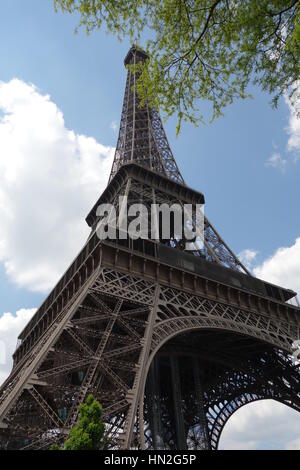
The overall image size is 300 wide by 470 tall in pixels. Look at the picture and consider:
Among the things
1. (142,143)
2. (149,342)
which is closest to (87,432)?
(149,342)

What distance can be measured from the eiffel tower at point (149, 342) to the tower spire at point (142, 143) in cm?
489

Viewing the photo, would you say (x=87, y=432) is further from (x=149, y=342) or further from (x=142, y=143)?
(x=142, y=143)

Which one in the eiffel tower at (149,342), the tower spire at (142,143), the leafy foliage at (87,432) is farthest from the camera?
the tower spire at (142,143)

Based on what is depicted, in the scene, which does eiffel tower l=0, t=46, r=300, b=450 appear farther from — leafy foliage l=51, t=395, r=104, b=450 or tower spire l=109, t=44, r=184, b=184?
tower spire l=109, t=44, r=184, b=184

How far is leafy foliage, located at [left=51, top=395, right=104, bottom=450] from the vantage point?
388 inches

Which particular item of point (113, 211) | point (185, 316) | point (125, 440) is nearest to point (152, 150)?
point (113, 211)

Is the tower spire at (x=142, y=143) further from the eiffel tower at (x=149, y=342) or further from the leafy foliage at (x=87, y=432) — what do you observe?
the leafy foliage at (x=87, y=432)

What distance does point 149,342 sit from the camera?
17.3 m

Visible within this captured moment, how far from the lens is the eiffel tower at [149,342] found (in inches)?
559

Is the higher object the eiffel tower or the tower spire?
the tower spire

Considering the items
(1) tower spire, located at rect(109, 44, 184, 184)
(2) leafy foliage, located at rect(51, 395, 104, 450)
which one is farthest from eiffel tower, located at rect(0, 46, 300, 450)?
(1) tower spire, located at rect(109, 44, 184, 184)

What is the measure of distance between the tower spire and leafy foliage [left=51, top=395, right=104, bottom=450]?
28.8m

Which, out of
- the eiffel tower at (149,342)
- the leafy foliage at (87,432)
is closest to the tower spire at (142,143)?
the eiffel tower at (149,342)
